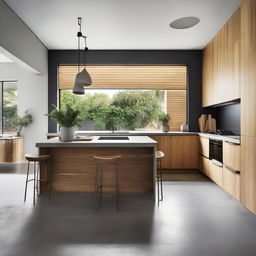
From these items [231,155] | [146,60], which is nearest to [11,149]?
[146,60]

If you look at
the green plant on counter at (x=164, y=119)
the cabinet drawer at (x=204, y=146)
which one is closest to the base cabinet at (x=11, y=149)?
the green plant on counter at (x=164, y=119)

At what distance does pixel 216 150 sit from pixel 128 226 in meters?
2.44

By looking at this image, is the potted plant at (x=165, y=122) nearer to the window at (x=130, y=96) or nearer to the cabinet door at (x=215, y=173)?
the window at (x=130, y=96)

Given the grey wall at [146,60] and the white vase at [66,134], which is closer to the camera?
the white vase at [66,134]

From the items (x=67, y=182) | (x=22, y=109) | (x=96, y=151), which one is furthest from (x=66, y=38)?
(x=67, y=182)

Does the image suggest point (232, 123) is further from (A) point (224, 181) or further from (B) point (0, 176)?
(B) point (0, 176)

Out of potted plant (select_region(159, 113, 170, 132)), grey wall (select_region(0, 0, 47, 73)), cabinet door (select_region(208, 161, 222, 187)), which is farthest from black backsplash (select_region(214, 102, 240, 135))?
grey wall (select_region(0, 0, 47, 73))

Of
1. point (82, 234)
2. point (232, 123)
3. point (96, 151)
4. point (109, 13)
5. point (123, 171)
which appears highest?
point (109, 13)

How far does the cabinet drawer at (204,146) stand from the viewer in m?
4.95

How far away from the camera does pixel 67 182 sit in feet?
12.7

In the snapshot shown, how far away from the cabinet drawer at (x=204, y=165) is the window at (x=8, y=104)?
5265 mm

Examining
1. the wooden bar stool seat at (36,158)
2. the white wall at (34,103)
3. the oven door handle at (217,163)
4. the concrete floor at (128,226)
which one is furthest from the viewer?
the white wall at (34,103)

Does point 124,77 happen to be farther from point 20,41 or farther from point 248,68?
point 248,68

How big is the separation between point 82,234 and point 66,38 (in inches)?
160
